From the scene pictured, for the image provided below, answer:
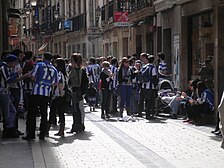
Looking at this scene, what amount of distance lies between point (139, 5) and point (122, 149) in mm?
16450

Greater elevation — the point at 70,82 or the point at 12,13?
the point at 12,13

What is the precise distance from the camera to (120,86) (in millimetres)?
17906

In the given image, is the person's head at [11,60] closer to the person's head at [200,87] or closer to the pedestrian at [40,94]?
the pedestrian at [40,94]

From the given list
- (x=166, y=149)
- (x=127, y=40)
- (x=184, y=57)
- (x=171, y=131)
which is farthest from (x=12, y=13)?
(x=166, y=149)

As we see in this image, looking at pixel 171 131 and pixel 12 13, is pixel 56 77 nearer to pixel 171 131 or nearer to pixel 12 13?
pixel 171 131

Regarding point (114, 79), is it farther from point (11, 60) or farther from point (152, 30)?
point (152, 30)

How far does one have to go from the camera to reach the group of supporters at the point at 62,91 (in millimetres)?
12977

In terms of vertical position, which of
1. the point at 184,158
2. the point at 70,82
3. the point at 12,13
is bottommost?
the point at 184,158

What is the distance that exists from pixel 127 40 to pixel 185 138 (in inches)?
796

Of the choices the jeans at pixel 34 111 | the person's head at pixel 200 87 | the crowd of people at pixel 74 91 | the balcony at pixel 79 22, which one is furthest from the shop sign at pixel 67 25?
the jeans at pixel 34 111

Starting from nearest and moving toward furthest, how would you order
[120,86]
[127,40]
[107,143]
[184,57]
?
1. [107,143]
2. [120,86]
3. [184,57]
4. [127,40]

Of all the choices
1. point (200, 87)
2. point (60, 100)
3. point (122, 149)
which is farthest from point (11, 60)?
point (200, 87)

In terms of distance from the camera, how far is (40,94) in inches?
507

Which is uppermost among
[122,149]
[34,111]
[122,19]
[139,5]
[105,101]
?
[139,5]
